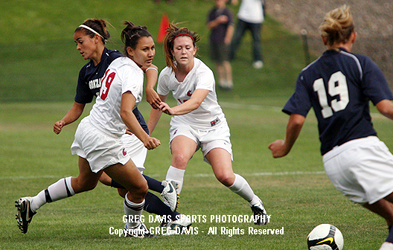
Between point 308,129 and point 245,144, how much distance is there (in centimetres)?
245

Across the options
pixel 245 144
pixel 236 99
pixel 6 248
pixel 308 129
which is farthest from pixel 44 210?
pixel 236 99

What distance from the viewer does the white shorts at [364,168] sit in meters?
3.62

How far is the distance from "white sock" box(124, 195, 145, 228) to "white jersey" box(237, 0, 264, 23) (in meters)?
14.9

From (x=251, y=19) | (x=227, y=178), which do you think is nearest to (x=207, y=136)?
(x=227, y=178)

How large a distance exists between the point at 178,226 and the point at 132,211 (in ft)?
1.63

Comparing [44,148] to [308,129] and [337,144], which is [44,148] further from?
[337,144]

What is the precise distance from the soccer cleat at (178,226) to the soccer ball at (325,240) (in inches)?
53.4

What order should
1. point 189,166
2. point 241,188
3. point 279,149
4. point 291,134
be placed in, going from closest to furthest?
point 291,134, point 279,149, point 241,188, point 189,166

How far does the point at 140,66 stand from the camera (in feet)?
15.6

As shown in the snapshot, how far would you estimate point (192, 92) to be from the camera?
5555mm

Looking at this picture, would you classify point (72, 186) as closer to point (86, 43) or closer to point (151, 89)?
point (151, 89)

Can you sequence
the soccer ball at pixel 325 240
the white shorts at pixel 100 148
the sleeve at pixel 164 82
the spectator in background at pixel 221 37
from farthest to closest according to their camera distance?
the spectator in background at pixel 221 37, the sleeve at pixel 164 82, the white shorts at pixel 100 148, the soccer ball at pixel 325 240

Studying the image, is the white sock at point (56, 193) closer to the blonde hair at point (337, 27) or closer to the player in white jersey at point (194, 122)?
the player in white jersey at point (194, 122)

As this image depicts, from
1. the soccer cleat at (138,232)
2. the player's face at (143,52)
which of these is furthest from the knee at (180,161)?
the player's face at (143,52)
